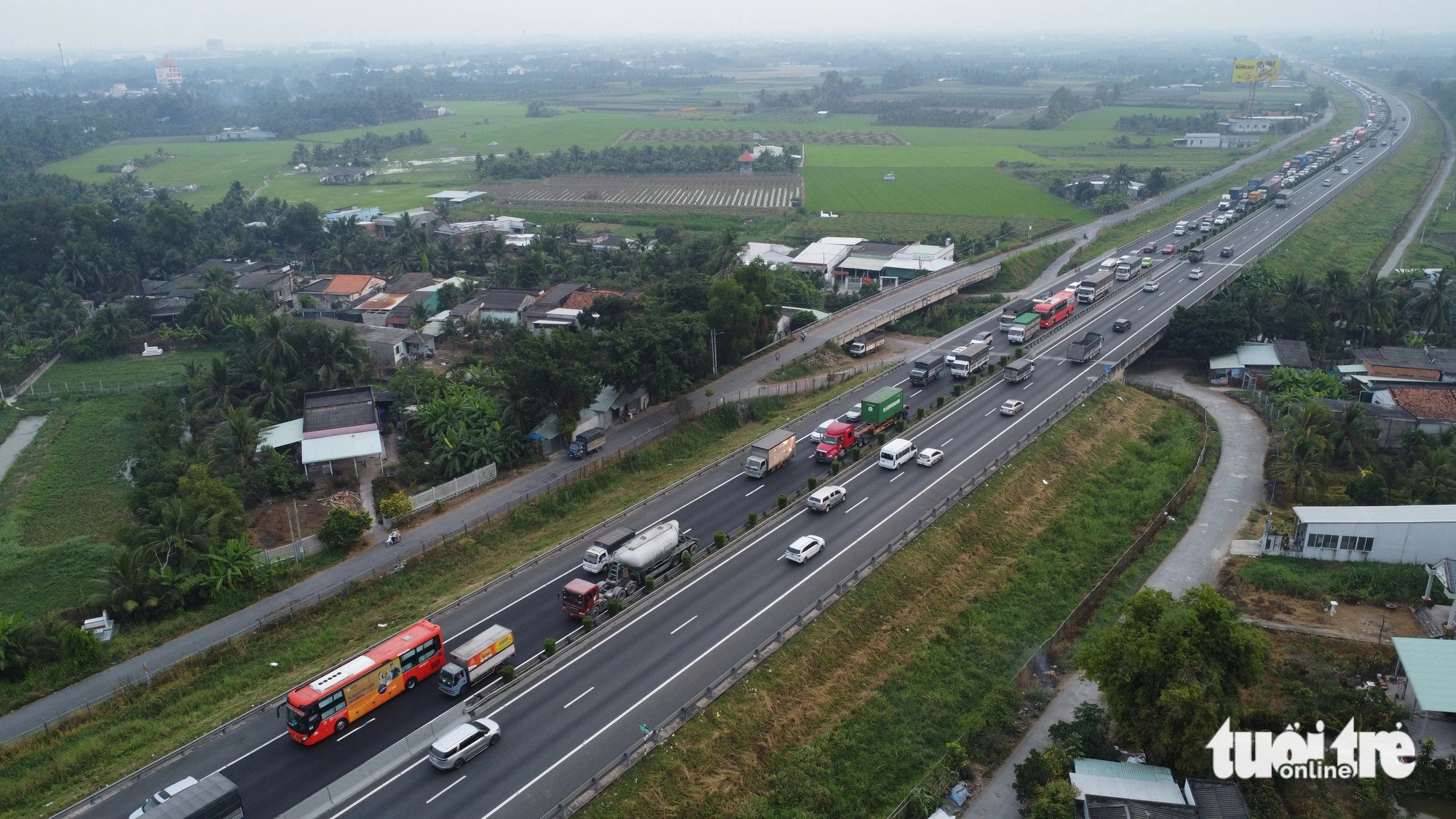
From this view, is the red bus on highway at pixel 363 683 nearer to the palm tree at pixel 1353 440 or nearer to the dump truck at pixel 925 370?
the dump truck at pixel 925 370

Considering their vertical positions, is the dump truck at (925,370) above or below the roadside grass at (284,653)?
above

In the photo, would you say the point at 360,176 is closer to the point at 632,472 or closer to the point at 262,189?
the point at 262,189

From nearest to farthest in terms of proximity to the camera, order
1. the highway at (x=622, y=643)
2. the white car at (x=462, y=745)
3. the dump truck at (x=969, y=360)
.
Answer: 1. the highway at (x=622, y=643)
2. the white car at (x=462, y=745)
3. the dump truck at (x=969, y=360)

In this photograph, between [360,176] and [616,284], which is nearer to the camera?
[616,284]

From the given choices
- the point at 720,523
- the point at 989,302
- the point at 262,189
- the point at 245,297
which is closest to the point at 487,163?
the point at 262,189

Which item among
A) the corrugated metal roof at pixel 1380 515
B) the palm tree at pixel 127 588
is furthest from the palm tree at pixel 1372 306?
the palm tree at pixel 127 588

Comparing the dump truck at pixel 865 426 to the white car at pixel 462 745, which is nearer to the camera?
the white car at pixel 462 745

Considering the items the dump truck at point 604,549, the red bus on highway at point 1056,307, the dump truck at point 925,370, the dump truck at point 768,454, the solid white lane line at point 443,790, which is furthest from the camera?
the red bus on highway at point 1056,307

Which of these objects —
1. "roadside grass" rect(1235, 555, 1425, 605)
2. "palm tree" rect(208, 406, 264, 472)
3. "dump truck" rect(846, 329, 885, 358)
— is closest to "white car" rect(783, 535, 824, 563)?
"roadside grass" rect(1235, 555, 1425, 605)
